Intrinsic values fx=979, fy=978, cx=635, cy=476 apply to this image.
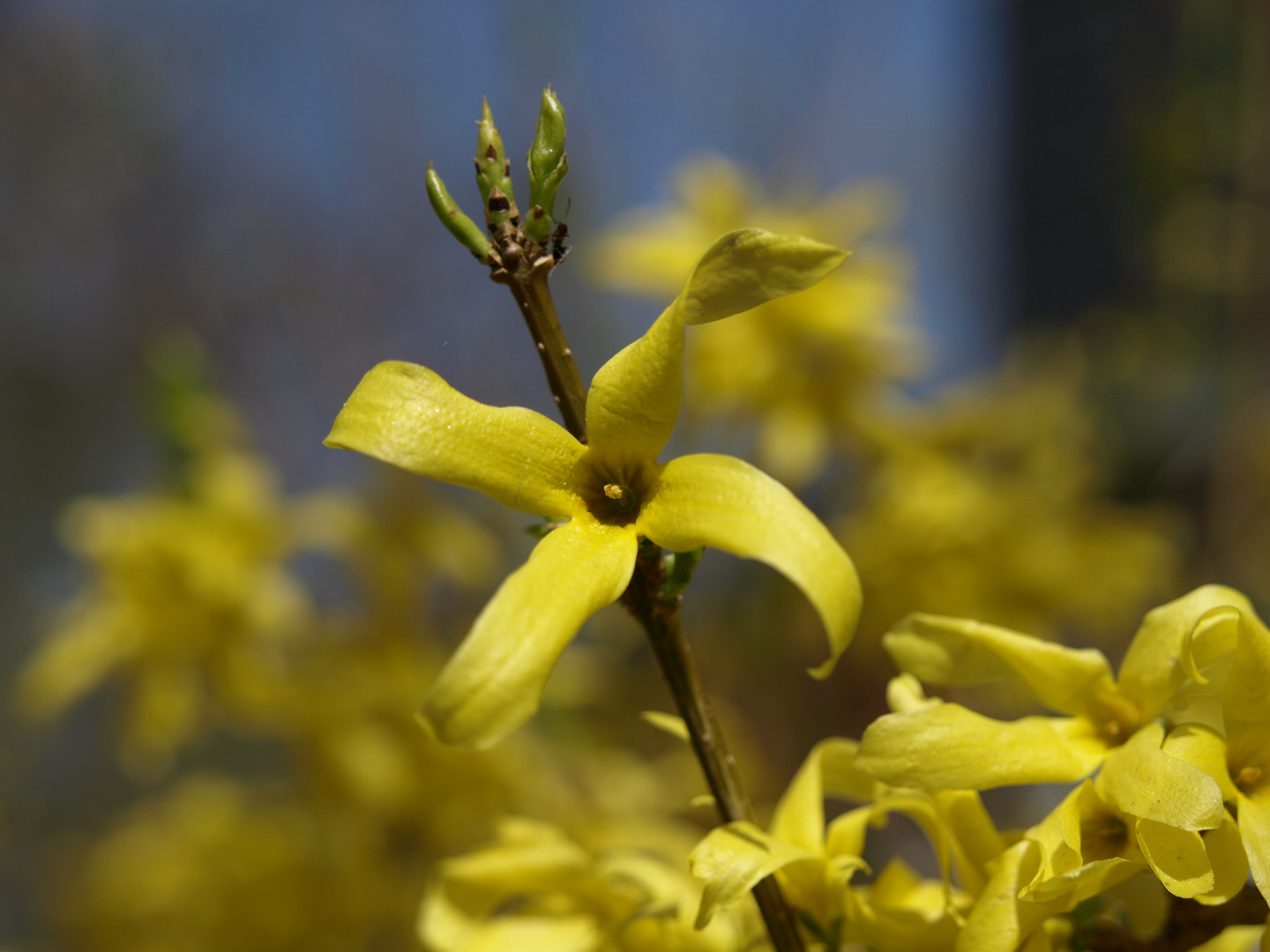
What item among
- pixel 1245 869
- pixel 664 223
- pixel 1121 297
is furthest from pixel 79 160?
pixel 1121 297

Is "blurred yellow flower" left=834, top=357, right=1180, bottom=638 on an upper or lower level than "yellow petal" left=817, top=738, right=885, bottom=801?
lower

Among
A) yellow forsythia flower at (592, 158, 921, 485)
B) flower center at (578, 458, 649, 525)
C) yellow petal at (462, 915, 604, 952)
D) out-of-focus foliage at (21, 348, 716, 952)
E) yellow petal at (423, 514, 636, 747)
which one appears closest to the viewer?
yellow petal at (423, 514, 636, 747)

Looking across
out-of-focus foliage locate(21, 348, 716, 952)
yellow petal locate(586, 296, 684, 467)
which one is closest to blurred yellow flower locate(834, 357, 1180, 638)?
out-of-focus foliage locate(21, 348, 716, 952)

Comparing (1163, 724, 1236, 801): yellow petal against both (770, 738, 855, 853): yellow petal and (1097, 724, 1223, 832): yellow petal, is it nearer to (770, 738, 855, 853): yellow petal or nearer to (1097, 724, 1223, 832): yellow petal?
(1097, 724, 1223, 832): yellow petal

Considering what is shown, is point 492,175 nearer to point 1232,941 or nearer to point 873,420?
point 1232,941

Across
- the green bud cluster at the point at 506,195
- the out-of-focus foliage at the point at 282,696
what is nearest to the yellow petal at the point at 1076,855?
the green bud cluster at the point at 506,195

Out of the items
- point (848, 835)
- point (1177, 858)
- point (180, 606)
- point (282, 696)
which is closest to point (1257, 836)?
point (1177, 858)

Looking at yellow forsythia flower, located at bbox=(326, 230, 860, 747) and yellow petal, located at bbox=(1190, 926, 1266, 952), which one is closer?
yellow forsythia flower, located at bbox=(326, 230, 860, 747)
